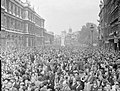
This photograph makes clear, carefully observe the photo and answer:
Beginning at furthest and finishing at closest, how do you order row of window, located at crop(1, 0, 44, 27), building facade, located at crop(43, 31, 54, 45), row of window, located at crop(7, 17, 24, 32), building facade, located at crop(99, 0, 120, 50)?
building facade, located at crop(43, 31, 54, 45)
row of window, located at crop(7, 17, 24, 32)
row of window, located at crop(1, 0, 44, 27)
building facade, located at crop(99, 0, 120, 50)

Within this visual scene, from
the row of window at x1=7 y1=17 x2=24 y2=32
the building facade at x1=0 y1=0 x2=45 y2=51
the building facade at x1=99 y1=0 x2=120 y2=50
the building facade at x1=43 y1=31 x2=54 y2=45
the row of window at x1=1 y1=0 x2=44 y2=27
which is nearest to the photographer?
the building facade at x1=99 y1=0 x2=120 y2=50

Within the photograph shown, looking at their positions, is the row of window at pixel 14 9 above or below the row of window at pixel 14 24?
above

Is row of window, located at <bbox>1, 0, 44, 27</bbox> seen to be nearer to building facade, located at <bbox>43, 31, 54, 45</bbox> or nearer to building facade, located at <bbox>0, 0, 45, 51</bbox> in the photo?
building facade, located at <bbox>0, 0, 45, 51</bbox>

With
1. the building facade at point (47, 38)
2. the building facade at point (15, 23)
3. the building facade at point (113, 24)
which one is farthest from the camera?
the building facade at point (47, 38)

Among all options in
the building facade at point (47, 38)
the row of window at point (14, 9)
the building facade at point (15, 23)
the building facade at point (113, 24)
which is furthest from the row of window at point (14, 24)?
the building facade at point (47, 38)

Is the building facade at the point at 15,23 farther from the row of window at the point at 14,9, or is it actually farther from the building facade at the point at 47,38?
the building facade at the point at 47,38

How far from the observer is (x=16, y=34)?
44438 millimetres

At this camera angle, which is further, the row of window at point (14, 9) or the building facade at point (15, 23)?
the row of window at point (14, 9)

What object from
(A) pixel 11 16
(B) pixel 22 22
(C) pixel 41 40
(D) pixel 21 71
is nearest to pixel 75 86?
(D) pixel 21 71

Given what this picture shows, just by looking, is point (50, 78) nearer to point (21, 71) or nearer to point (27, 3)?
point (21, 71)

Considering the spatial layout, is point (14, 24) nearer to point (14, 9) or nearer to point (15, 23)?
point (15, 23)

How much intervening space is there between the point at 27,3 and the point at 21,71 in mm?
43910

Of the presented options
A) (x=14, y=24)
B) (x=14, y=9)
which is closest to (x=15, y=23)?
(x=14, y=24)

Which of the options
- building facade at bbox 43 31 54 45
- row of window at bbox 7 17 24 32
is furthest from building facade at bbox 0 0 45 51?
building facade at bbox 43 31 54 45
